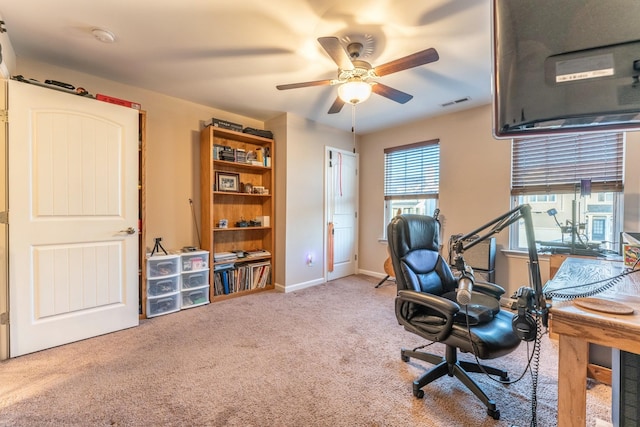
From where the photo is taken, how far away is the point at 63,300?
2.27m

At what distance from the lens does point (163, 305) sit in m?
2.94

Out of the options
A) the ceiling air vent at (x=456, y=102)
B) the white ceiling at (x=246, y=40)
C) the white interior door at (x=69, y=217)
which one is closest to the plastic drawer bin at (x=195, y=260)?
the white interior door at (x=69, y=217)

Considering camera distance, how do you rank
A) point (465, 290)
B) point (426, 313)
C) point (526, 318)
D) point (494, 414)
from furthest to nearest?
point (426, 313) < point (494, 414) < point (465, 290) < point (526, 318)

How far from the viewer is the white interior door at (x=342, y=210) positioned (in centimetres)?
437

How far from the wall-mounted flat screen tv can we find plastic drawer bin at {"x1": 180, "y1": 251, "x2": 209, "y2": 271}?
10.4 feet

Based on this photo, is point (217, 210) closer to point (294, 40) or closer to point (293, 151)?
point (293, 151)

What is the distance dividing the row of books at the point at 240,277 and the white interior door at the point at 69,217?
3.08ft

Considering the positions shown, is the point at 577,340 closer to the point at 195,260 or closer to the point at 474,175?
the point at 474,175

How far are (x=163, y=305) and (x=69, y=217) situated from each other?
1.21m

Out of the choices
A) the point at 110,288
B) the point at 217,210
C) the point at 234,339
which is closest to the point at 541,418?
the point at 234,339

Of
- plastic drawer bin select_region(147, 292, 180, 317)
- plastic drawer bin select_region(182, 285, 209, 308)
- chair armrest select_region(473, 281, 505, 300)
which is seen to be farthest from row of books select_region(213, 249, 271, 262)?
chair armrest select_region(473, 281, 505, 300)

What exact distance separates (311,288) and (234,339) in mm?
1658

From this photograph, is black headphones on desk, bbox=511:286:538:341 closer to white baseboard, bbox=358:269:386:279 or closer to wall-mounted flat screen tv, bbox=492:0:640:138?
wall-mounted flat screen tv, bbox=492:0:640:138

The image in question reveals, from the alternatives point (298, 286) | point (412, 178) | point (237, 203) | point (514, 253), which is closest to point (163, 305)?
point (237, 203)
